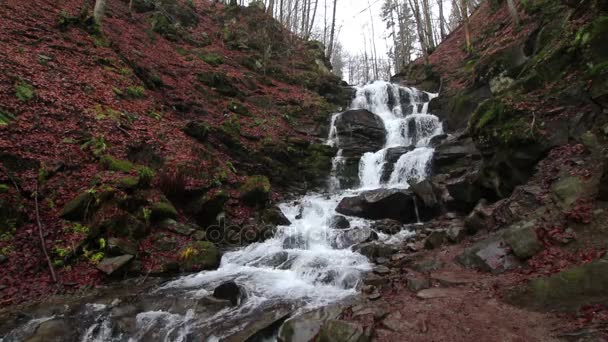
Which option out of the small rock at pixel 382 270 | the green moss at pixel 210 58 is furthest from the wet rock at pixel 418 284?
the green moss at pixel 210 58

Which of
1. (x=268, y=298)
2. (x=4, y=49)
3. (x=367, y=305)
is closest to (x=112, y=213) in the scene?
(x=268, y=298)

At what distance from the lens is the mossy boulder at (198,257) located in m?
7.62

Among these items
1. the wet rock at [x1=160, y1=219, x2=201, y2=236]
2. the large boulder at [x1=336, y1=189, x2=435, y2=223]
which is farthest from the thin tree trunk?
the large boulder at [x1=336, y1=189, x2=435, y2=223]

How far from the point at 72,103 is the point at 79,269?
18.2 feet

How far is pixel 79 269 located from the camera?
6492 millimetres

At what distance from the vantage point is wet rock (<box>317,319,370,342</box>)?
13.5ft

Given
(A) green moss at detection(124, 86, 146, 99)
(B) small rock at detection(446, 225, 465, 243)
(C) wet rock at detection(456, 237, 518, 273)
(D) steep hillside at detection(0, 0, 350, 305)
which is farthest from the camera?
(A) green moss at detection(124, 86, 146, 99)

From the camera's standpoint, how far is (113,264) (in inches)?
263

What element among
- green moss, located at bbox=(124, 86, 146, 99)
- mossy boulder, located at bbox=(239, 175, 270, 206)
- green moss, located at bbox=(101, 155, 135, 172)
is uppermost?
green moss, located at bbox=(124, 86, 146, 99)

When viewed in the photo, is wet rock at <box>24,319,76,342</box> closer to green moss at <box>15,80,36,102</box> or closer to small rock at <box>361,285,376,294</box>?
small rock at <box>361,285,376,294</box>

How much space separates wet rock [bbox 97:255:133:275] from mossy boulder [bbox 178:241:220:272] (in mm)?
1171

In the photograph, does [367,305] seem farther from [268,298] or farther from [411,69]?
[411,69]

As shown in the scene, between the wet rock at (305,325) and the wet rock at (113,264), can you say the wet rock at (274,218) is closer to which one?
the wet rock at (113,264)

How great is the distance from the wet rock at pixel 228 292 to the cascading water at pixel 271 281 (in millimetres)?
138
